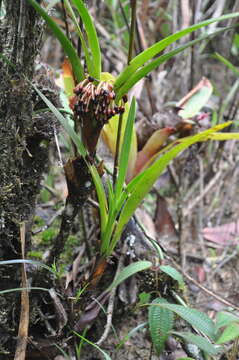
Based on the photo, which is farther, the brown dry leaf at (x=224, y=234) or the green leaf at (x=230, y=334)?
the brown dry leaf at (x=224, y=234)

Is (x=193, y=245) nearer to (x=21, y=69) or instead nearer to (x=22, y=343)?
(x=22, y=343)

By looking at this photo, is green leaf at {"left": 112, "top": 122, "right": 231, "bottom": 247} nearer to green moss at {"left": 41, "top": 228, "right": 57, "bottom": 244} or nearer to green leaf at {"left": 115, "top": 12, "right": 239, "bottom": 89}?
green leaf at {"left": 115, "top": 12, "right": 239, "bottom": 89}

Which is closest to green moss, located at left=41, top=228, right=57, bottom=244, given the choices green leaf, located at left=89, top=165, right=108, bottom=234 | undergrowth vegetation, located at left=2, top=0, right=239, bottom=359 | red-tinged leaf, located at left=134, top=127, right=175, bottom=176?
undergrowth vegetation, located at left=2, top=0, right=239, bottom=359

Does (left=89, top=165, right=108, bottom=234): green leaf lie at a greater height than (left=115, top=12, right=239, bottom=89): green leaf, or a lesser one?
lesser

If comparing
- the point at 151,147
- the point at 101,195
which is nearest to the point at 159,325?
the point at 101,195

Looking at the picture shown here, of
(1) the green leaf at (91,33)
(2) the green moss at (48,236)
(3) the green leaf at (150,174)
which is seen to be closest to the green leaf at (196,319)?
(3) the green leaf at (150,174)

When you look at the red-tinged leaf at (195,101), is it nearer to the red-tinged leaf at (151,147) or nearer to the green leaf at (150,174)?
the red-tinged leaf at (151,147)

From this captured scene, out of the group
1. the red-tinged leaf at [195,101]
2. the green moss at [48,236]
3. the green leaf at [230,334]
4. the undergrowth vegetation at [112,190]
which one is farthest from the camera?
the red-tinged leaf at [195,101]
